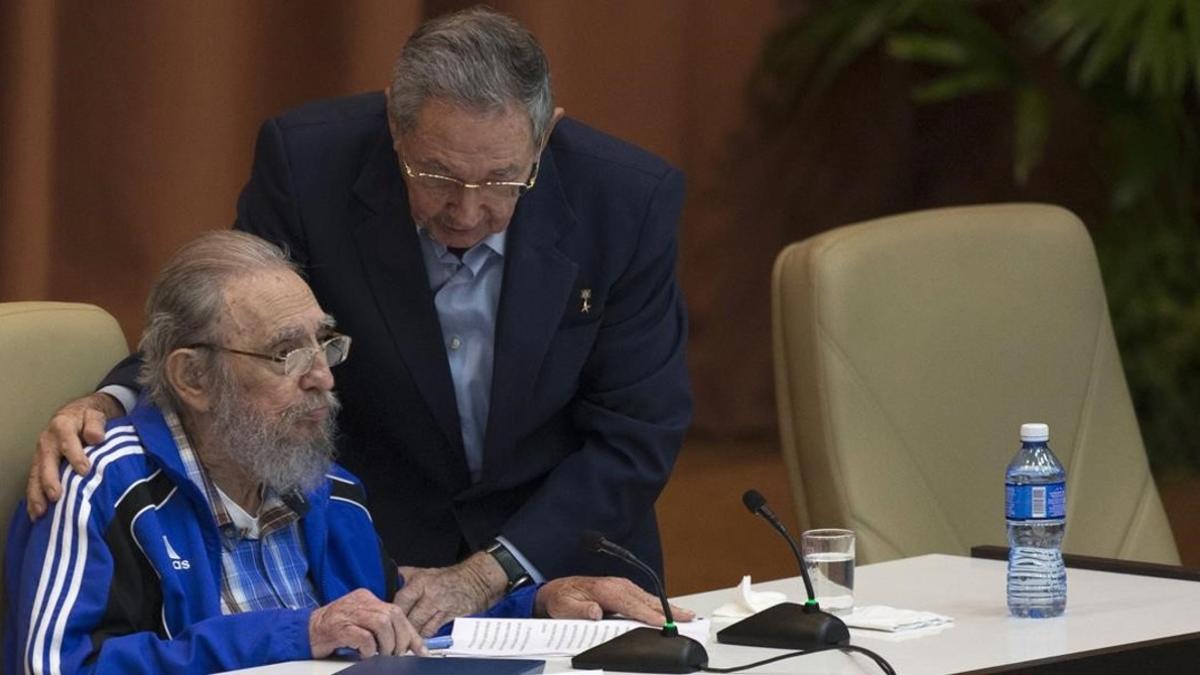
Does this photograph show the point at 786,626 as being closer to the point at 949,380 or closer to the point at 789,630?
the point at 789,630

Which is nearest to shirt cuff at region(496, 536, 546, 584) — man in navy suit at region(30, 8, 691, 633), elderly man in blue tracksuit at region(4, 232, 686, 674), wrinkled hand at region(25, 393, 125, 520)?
man in navy suit at region(30, 8, 691, 633)

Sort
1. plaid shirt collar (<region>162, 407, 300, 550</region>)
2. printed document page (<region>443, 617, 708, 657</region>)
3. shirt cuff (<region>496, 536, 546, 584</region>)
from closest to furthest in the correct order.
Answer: printed document page (<region>443, 617, 708, 657</region>) < plaid shirt collar (<region>162, 407, 300, 550</region>) < shirt cuff (<region>496, 536, 546, 584</region>)

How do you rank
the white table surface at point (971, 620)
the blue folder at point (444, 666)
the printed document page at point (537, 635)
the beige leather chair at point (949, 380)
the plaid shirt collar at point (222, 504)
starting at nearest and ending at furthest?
the blue folder at point (444, 666), the white table surface at point (971, 620), the printed document page at point (537, 635), the plaid shirt collar at point (222, 504), the beige leather chair at point (949, 380)

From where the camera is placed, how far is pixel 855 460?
3.23 m

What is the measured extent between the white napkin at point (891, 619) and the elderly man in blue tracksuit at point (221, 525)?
0.25 meters

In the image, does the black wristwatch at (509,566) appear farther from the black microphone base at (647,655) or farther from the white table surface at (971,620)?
the black microphone base at (647,655)

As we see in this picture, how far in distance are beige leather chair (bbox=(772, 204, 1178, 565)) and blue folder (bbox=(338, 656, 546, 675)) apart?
1.15 meters

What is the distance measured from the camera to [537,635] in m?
2.42

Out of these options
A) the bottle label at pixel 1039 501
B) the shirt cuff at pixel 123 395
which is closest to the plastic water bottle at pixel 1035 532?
the bottle label at pixel 1039 501

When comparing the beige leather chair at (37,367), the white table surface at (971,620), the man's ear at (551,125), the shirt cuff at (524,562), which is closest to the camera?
the white table surface at (971,620)

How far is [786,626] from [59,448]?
883 mm

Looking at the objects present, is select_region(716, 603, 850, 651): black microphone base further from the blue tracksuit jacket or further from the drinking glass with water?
the blue tracksuit jacket

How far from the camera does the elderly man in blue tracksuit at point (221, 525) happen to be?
2.28 meters

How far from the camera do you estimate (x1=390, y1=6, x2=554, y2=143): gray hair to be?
261 cm
